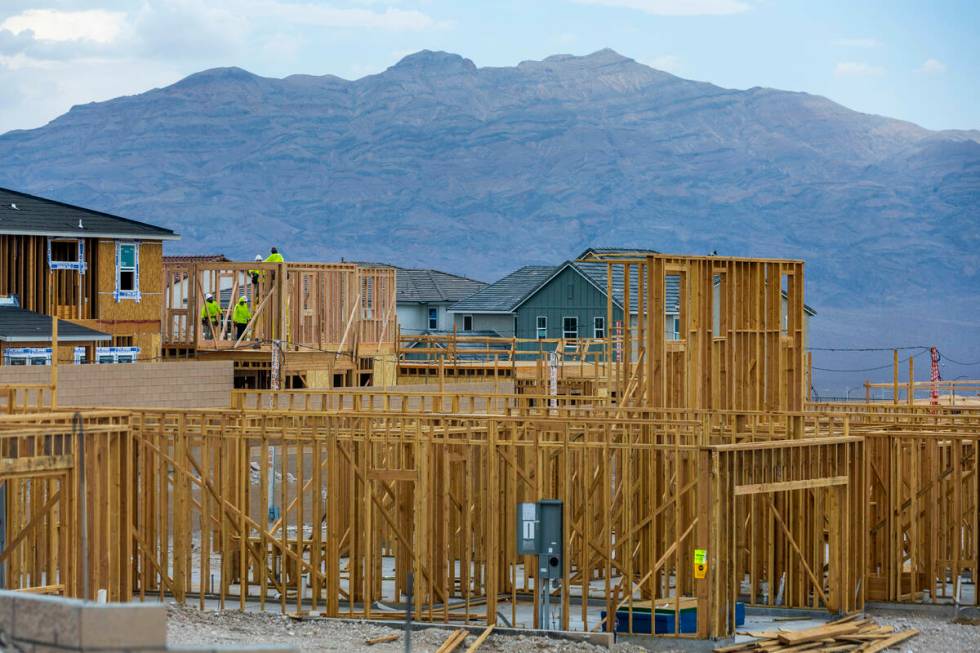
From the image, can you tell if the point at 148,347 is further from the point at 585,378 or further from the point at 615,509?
the point at 615,509

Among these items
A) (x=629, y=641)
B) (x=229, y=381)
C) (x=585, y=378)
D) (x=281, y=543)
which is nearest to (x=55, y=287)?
(x=229, y=381)

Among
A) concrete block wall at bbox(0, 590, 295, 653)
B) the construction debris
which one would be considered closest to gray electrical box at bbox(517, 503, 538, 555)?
the construction debris

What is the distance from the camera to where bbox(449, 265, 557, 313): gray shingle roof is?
9556 centimetres

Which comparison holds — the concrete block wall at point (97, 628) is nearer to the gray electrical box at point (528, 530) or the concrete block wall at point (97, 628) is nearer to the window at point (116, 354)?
the gray electrical box at point (528, 530)

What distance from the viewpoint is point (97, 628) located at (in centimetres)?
1052

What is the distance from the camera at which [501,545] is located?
2370 cm

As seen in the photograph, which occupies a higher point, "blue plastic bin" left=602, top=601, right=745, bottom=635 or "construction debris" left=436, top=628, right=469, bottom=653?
"blue plastic bin" left=602, top=601, right=745, bottom=635

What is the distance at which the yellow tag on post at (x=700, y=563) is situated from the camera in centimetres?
1973

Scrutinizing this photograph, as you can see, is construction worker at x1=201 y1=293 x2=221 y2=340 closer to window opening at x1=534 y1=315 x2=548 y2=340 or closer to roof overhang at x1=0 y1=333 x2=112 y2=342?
roof overhang at x1=0 y1=333 x2=112 y2=342

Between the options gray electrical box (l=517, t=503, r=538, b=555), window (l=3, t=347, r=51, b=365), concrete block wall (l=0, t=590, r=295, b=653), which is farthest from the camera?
window (l=3, t=347, r=51, b=365)

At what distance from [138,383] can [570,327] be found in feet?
196

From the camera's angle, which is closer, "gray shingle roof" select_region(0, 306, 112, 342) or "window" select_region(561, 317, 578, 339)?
"gray shingle roof" select_region(0, 306, 112, 342)

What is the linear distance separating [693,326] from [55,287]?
907 inches

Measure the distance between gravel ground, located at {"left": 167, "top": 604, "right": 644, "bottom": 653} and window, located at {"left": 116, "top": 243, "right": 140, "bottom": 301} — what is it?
80.4 ft
